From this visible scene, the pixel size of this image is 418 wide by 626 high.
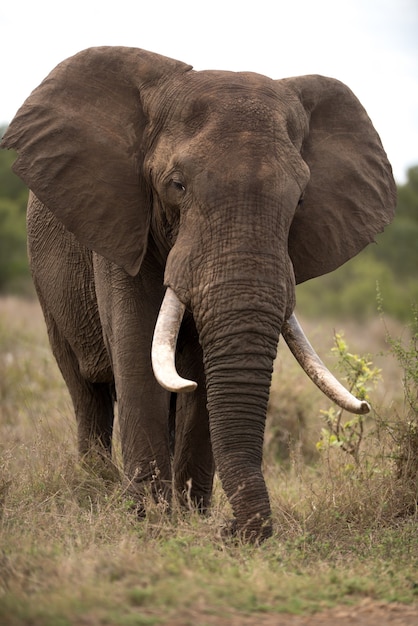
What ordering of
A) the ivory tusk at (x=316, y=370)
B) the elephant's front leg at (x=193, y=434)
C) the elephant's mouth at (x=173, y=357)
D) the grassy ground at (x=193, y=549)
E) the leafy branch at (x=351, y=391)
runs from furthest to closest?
1. the leafy branch at (x=351, y=391)
2. the elephant's front leg at (x=193, y=434)
3. the ivory tusk at (x=316, y=370)
4. the elephant's mouth at (x=173, y=357)
5. the grassy ground at (x=193, y=549)

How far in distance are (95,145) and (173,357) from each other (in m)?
1.37

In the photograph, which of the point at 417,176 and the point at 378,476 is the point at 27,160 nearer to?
the point at 378,476

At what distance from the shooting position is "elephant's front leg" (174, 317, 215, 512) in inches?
246

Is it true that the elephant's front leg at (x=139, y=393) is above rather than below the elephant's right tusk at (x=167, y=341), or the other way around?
below

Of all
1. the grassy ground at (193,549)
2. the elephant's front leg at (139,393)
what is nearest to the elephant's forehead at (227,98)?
the elephant's front leg at (139,393)

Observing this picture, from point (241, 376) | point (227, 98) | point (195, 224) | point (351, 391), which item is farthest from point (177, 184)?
point (351, 391)

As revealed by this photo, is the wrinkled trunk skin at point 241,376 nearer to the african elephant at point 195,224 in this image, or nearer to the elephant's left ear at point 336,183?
the african elephant at point 195,224

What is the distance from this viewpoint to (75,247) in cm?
698

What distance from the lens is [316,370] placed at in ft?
18.5

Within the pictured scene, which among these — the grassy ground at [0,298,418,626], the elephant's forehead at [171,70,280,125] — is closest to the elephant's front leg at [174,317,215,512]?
the grassy ground at [0,298,418,626]

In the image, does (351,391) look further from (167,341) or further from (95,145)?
(95,145)

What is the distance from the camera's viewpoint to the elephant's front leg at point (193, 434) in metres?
6.24

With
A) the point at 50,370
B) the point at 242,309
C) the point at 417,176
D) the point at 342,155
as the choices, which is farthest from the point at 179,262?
the point at 417,176

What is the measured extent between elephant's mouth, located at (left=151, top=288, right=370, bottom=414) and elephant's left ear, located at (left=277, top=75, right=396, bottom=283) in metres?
0.53
